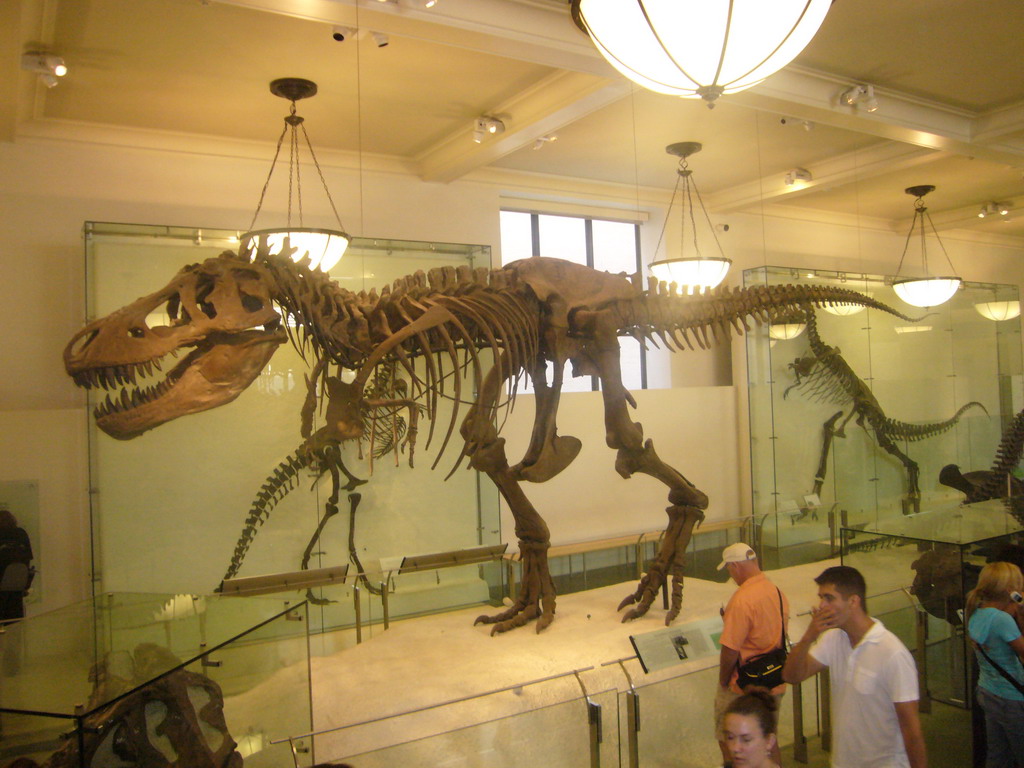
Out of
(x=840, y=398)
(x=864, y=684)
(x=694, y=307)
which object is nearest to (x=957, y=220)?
(x=840, y=398)

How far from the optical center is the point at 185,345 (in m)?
3.30

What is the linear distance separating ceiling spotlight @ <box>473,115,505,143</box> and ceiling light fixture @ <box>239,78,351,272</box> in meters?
1.17

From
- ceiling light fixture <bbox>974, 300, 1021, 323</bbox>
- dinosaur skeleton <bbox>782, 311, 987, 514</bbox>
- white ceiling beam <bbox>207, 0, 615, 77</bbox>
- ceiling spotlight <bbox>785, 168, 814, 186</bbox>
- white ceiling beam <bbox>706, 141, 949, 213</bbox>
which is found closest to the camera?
white ceiling beam <bbox>207, 0, 615, 77</bbox>

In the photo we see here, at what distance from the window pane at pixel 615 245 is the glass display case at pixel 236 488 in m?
2.73

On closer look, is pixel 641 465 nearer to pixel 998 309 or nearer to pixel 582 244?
pixel 582 244

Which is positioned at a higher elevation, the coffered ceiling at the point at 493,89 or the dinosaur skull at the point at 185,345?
the coffered ceiling at the point at 493,89

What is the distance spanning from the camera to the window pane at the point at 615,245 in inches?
340

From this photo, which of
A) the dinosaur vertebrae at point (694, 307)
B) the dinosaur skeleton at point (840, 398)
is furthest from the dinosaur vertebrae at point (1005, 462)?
the dinosaur vertebrae at point (694, 307)

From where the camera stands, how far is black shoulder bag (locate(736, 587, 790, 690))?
9.71ft

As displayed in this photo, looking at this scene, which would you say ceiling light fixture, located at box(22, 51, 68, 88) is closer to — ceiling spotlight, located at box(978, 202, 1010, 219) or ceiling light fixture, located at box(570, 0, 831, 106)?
ceiling light fixture, located at box(570, 0, 831, 106)

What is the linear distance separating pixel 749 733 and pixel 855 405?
7.13 meters

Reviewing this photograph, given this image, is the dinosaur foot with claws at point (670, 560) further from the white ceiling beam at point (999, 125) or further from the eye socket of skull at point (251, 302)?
the white ceiling beam at point (999, 125)

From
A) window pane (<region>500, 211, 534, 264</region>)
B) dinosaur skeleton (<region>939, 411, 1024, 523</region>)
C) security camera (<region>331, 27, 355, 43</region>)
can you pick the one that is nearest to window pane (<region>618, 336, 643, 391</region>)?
window pane (<region>500, 211, 534, 264</region>)

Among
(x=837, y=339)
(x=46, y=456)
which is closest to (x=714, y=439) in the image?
(x=837, y=339)
